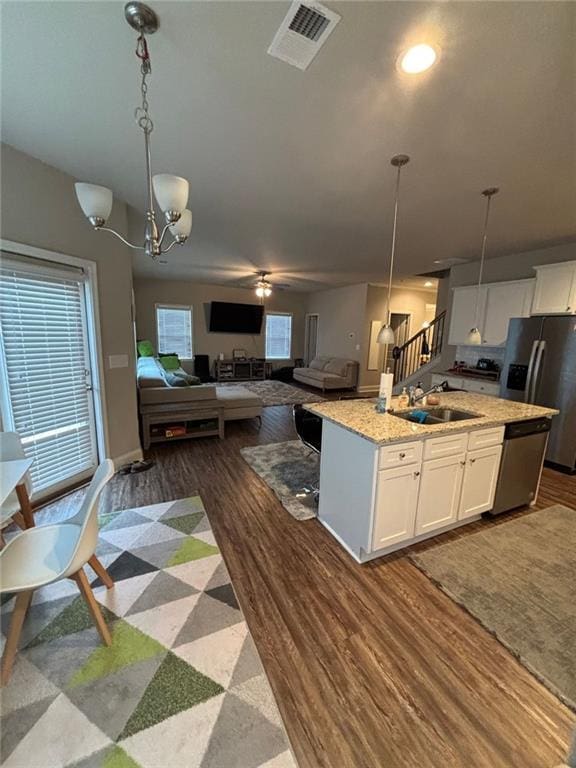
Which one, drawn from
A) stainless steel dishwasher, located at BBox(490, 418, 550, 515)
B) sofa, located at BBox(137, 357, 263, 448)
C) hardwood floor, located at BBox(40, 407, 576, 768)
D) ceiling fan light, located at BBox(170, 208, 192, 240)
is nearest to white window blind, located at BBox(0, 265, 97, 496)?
sofa, located at BBox(137, 357, 263, 448)

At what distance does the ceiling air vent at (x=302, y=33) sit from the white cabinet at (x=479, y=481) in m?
2.58

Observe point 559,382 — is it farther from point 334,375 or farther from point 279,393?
point 279,393

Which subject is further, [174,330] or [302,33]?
[174,330]

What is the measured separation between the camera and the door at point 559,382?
3.54 meters

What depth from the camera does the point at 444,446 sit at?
2.21m

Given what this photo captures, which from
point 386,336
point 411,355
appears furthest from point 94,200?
point 411,355

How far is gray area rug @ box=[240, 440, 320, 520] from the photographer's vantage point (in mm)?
2801

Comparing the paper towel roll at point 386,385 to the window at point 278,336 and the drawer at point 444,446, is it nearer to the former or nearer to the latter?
the drawer at point 444,446

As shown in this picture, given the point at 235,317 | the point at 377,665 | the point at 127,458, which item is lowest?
the point at 377,665

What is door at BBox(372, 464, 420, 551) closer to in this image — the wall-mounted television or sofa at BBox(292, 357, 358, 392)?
sofa at BBox(292, 357, 358, 392)

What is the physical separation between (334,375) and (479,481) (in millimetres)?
5504

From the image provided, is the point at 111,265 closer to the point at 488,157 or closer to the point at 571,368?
the point at 488,157

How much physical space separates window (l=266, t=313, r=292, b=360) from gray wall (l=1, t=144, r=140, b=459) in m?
6.57

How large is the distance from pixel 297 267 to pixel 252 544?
513 centimetres
